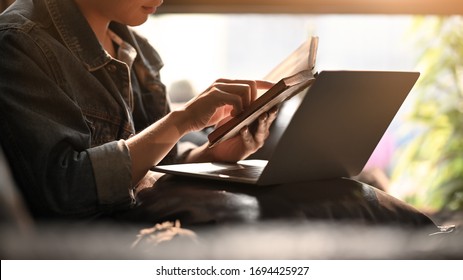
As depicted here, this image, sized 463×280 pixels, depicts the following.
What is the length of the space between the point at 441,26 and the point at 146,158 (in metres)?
1.02

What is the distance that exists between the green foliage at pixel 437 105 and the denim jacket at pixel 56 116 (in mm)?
806

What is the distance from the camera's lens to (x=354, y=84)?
792 mm

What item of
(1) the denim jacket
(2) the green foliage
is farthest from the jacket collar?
(2) the green foliage

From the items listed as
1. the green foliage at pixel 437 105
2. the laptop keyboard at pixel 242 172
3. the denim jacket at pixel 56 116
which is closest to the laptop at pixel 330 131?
the laptop keyboard at pixel 242 172

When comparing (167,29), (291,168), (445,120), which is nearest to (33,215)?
(291,168)

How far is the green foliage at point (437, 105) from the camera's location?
1.46 meters

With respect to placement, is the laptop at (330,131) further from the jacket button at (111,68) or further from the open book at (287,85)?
the jacket button at (111,68)

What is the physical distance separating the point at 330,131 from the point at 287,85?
0.38ft

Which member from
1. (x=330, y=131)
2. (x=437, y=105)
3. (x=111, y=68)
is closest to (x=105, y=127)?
(x=111, y=68)

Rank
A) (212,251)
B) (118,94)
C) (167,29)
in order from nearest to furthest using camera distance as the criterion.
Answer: (212,251)
(118,94)
(167,29)

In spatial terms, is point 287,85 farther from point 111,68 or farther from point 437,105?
point 437,105

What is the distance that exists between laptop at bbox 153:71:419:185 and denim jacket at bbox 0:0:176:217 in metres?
0.11

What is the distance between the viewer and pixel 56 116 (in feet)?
2.61
